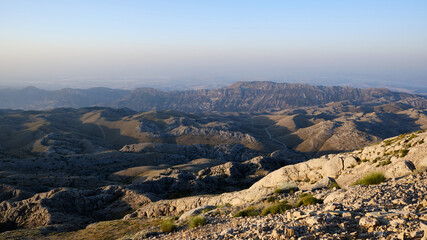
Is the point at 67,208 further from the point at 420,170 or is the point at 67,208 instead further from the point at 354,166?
the point at 420,170

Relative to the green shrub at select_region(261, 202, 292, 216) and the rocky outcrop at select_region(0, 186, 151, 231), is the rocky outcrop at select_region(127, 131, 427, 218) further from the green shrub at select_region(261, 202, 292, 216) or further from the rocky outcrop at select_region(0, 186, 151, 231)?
the rocky outcrop at select_region(0, 186, 151, 231)

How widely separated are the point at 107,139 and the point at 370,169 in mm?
146502

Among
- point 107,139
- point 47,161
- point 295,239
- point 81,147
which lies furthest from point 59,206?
point 107,139

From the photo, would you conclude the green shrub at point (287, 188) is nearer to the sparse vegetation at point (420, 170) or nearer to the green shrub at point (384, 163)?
the green shrub at point (384, 163)

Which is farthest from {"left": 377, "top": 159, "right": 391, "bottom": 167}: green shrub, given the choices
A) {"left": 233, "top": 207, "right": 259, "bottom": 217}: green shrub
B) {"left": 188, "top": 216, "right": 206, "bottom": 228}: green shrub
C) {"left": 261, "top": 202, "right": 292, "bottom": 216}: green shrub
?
{"left": 188, "top": 216, "right": 206, "bottom": 228}: green shrub

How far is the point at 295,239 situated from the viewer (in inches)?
337

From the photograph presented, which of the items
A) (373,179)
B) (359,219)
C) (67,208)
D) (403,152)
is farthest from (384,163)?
(67,208)

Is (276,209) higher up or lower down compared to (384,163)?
lower down

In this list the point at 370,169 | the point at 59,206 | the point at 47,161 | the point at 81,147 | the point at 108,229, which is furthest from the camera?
the point at 81,147

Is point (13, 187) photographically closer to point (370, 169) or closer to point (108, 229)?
point (108, 229)

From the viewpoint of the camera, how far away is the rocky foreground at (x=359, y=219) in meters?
8.08

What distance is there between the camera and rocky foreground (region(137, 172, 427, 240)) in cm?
808

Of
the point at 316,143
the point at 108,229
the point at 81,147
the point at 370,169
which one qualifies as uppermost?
the point at 370,169

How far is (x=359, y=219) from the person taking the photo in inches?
364
